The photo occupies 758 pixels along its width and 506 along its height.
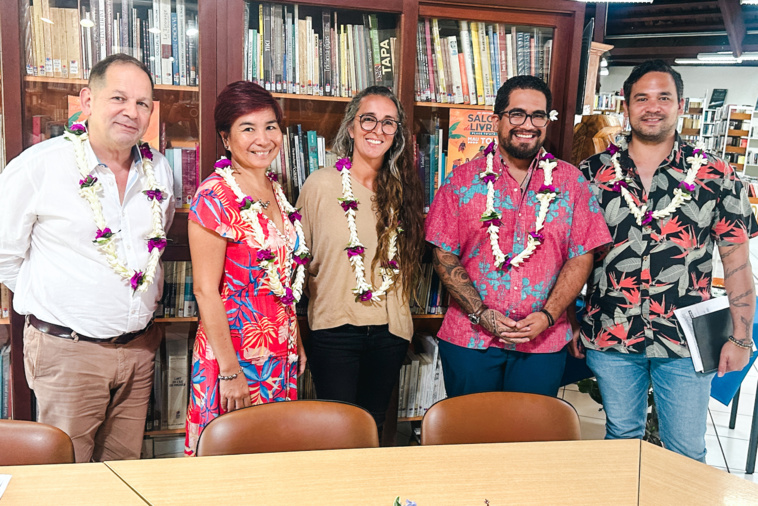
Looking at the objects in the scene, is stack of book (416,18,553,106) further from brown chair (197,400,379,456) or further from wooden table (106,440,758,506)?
wooden table (106,440,758,506)

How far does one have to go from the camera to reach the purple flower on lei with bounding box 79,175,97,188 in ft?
6.31

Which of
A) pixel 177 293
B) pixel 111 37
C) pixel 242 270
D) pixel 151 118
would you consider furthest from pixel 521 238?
pixel 111 37

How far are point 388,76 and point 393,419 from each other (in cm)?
168

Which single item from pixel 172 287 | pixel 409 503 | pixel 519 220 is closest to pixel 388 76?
pixel 519 220

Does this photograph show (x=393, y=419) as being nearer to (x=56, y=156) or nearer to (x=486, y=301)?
(x=486, y=301)

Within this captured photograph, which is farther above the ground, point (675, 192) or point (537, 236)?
point (675, 192)

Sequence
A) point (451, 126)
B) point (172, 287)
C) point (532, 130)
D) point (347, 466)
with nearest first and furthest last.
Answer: point (347, 466) → point (532, 130) → point (172, 287) → point (451, 126)

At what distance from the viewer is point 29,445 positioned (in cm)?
141

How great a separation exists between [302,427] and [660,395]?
153 centimetres

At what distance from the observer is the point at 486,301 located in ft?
7.42

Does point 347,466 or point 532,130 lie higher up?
point 532,130

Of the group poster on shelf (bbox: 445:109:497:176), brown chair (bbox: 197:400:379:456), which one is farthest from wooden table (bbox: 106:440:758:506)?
poster on shelf (bbox: 445:109:497:176)

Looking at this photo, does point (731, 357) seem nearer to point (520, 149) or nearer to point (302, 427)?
point (520, 149)

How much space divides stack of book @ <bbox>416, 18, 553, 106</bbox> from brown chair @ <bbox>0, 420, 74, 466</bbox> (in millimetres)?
1966
